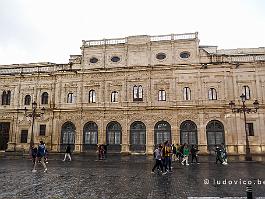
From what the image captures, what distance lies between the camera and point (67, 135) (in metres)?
32.6

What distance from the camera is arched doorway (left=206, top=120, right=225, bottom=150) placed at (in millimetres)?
29141

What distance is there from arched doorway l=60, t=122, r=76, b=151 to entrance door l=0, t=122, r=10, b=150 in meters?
8.12

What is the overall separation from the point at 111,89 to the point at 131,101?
312 centimetres

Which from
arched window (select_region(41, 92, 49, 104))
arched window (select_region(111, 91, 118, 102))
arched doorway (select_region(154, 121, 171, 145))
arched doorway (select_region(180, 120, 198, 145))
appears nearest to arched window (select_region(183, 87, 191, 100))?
arched doorway (select_region(180, 120, 198, 145))

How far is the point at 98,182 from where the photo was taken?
35.3 feet

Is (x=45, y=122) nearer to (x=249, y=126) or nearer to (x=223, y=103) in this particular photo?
(x=223, y=103)

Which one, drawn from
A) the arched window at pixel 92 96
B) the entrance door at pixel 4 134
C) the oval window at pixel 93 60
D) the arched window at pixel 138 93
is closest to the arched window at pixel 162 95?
the arched window at pixel 138 93

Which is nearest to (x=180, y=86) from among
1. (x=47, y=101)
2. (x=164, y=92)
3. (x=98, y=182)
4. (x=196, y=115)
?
(x=164, y=92)

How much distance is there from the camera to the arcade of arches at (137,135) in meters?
29.5

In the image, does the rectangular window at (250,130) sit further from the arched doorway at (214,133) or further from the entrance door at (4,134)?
the entrance door at (4,134)

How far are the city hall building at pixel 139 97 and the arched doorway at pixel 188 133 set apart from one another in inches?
4.6

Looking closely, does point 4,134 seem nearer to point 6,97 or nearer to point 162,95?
point 6,97

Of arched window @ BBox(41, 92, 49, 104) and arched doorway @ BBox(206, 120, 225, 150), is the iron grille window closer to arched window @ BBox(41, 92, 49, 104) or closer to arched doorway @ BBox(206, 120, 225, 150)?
arched doorway @ BBox(206, 120, 225, 150)

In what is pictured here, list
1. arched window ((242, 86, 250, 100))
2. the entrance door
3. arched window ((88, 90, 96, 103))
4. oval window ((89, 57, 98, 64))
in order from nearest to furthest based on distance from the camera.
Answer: arched window ((242, 86, 250, 100)), arched window ((88, 90, 96, 103)), oval window ((89, 57, 98, 64)), the entrance door
